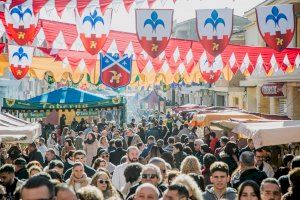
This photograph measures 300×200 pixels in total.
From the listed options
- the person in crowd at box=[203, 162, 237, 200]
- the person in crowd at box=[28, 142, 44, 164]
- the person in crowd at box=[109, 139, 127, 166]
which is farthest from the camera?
the person in crowd at box=[109, 139, 127, 166]

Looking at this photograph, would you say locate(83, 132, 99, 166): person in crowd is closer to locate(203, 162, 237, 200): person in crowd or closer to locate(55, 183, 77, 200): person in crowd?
locate(203, 162, 237, 200): person in crowd

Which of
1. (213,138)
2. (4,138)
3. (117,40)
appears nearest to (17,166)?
(4,138)

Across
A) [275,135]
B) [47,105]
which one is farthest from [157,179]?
[47,105]

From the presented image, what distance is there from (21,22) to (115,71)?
712 centimetres

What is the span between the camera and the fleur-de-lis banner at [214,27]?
43.0 feet

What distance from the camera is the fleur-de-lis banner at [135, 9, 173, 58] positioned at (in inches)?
492

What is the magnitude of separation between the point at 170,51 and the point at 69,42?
431cm

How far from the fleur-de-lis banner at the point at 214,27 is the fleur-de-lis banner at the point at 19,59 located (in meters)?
6.95

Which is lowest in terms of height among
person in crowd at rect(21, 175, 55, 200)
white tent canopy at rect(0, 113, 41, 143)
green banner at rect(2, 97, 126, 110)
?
person in crowd at rect(21, 175, 55, 200)

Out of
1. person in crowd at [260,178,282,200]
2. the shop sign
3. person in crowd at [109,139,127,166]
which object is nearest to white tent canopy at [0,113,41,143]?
person in crowd at [109,139,127,166]

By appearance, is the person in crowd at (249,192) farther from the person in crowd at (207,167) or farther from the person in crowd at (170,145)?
the person in crowd at (170,145)

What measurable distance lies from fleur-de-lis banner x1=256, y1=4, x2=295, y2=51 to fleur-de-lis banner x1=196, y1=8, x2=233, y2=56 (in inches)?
34.9

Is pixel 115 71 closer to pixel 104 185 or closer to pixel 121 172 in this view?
pixel 121 172

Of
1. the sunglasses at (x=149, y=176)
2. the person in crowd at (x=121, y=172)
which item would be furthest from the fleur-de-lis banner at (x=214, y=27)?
the sunglasses at (x=149, y=176)
